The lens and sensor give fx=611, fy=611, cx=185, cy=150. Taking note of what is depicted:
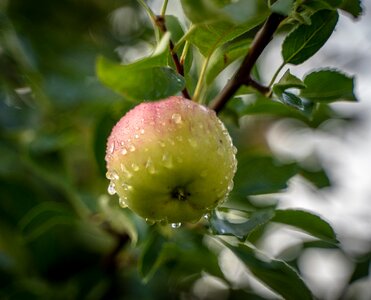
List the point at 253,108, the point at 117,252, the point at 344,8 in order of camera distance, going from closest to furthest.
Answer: the point at 344,8 < the point at 253,108 < the point at 117,252

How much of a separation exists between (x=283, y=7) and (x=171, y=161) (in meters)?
0.25

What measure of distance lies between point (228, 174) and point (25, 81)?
42.0 inches

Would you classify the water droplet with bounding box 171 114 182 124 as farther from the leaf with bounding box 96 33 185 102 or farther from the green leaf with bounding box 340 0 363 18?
the green leaf with bounding box 340 0 363 18

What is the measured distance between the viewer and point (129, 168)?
0.83 meters

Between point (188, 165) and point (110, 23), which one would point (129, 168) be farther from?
point (110, 23)

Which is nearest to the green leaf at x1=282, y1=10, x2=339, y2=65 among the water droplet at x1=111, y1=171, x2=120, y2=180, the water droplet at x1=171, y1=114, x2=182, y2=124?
the water droplet at x1=171, y1=114, x2=182, y2=124

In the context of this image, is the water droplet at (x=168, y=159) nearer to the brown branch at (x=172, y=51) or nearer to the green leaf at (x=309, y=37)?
the brown branch at (x=172, y=51)

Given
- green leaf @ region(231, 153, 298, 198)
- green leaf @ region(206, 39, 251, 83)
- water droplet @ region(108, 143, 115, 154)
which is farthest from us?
green leaf @ region(231, 153, 298, 198)

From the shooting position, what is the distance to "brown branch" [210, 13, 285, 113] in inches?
35.1

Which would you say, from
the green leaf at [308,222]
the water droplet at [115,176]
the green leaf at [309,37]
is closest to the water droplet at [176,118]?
the water droplet at [115,176]

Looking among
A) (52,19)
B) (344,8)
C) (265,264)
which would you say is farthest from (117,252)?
(52,19)

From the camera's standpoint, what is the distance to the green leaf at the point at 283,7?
774mm

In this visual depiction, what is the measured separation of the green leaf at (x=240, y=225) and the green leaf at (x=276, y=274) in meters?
0.08

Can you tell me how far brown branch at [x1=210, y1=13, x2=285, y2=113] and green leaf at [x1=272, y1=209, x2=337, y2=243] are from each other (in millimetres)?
244
